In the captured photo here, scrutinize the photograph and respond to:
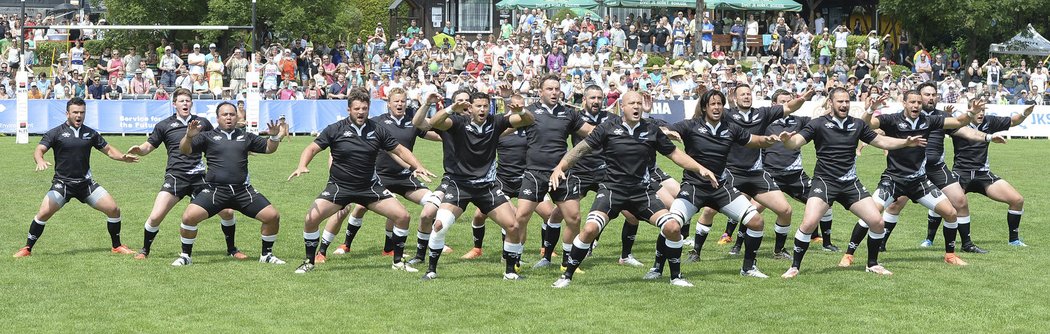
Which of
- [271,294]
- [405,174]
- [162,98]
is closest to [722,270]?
[405,174]

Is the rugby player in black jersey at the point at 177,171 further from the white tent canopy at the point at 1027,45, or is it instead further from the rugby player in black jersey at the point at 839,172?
the white tent canopy at the point at 1027,45

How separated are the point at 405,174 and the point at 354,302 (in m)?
3.41

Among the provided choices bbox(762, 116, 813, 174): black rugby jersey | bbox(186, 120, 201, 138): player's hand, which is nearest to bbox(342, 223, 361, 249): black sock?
bbox(186, 120, 201, 138): player's hand

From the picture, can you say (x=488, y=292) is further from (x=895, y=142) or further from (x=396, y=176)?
(x=895, y=142)

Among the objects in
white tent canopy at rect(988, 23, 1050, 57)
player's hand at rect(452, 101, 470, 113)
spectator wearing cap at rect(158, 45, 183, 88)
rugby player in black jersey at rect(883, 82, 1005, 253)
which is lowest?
rugby player in black jersey at rect(883, 82, 1005, 253)

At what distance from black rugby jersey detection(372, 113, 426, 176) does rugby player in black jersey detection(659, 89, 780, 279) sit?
136 inches

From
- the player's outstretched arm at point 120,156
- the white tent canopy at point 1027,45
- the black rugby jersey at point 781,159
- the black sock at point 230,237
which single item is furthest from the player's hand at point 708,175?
the white tent canopy at point 1027,45

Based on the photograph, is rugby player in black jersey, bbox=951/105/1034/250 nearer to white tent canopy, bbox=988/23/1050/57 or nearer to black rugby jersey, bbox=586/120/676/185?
black rugby jersey, bbox=586/120/676/185

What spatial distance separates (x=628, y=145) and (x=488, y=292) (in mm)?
2159

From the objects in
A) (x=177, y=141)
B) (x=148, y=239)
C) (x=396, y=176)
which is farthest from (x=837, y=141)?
(x=148, y=239)

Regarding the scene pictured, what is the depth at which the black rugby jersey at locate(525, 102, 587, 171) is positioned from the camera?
14.9 metres

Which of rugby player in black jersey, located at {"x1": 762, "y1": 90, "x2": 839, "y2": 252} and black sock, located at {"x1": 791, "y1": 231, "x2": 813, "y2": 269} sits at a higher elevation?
rugby player in black jersey, located at {"x1": 762, "y1": 90, "x2": 839, "y2": 252}

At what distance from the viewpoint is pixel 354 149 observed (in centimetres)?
1439

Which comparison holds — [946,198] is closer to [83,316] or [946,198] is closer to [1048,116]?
[83,316]
